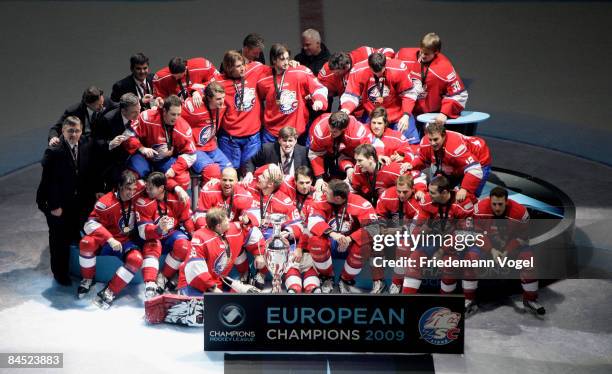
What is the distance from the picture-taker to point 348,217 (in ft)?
21.7

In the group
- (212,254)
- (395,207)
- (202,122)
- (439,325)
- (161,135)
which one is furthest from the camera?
(202,122)

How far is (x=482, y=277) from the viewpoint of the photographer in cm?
643

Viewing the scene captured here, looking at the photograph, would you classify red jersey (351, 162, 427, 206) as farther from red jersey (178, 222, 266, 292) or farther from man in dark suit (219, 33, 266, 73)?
man in dark suit (219, 33, 266, 73)

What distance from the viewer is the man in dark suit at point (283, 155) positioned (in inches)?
277

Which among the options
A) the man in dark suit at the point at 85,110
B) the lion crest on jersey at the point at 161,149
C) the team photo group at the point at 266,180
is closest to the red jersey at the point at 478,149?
the team photo group at the point at 266,180

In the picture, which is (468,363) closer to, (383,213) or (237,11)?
(383,213)

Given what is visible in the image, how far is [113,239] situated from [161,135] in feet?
3.12

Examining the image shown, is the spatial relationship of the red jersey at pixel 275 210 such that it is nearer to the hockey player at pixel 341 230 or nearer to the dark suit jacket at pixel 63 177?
the hockey player at pixel 341 230

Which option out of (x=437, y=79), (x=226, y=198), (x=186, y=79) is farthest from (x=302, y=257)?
(x=437, y=79)

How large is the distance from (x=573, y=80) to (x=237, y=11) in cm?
462

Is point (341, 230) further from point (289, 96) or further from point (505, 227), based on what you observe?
point (289, 96)

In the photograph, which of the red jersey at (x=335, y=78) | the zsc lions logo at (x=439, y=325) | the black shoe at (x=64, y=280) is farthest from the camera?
the red jersey at (x=335, y=78)

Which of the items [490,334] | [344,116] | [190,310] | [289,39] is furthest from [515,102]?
[190,310]

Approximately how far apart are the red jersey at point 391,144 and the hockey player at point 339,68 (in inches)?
25.7
